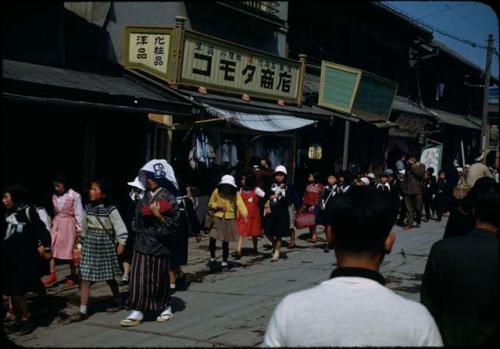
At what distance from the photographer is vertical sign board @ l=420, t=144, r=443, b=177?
1912 centimetres

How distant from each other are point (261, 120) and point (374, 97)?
19.3 ft

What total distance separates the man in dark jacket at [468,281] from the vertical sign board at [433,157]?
16.9m

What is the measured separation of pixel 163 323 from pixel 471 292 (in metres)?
4.14

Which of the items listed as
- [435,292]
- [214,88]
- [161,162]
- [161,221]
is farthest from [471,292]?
[214,88]

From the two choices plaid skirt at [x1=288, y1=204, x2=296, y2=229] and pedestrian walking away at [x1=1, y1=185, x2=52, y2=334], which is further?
plaid skirt at [x1=288, y1=204, x2=296, y2=229]

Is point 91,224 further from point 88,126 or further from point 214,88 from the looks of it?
point 214,88

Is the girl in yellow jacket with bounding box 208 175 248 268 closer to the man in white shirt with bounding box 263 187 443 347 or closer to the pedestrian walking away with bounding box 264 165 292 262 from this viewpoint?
the pedestrian walking away with bounding box 264 165 292 262

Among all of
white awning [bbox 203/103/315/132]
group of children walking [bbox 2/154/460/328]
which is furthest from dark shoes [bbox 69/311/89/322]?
white awning [bbox 203/103/315/132]

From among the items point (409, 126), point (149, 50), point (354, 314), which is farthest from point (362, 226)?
point (409, 126)

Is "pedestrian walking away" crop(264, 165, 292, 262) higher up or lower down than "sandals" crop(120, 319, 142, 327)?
higher up

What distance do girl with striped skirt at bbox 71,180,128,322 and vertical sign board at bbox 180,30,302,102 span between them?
504 cm

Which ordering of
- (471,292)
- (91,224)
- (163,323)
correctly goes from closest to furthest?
1. (471,292)
2. (163,323)
3. (91,224)

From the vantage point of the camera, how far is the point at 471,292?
8.36 feet

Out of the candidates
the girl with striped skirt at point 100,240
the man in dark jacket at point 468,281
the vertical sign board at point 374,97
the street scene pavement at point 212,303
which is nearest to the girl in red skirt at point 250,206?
the street scene pavement at point 212,303
